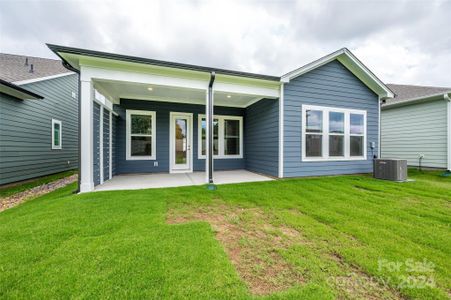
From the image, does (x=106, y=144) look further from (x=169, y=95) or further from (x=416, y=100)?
(x=416, y=100)

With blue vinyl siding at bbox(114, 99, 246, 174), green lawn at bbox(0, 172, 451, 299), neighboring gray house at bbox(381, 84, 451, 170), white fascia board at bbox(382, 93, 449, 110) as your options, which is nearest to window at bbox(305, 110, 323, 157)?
green lawn at bbox(0, 172, 451, 299)

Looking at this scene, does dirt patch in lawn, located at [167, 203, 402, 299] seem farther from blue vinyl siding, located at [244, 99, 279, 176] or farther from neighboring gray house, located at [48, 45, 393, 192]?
blue vinyl siding, located at [244, 99, 279, 176]

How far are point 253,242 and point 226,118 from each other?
601cm

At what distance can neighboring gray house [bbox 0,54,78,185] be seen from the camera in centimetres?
540

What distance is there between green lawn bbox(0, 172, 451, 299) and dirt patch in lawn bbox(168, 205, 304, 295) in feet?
0.05

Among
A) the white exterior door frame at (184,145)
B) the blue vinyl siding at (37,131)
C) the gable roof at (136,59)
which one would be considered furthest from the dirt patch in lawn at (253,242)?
the blue vinyl siding at (37,131)

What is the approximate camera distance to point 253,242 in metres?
2.17

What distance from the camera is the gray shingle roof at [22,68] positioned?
6148 mm

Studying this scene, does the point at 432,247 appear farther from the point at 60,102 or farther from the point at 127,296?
the point at 60,102

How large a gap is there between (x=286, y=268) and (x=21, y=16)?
39.0ft

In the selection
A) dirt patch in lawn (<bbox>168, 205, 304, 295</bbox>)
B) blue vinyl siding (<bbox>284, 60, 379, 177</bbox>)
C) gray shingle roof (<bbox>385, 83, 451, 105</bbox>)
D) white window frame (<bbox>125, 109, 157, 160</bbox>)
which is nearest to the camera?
dirt patch in lawn (<bbox>168, 205, 304, 295</bbox>)

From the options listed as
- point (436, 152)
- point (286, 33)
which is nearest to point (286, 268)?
point (436, 152)

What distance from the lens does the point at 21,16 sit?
7281mm


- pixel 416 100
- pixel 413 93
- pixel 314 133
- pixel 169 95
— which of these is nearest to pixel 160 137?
pixel 169 95
